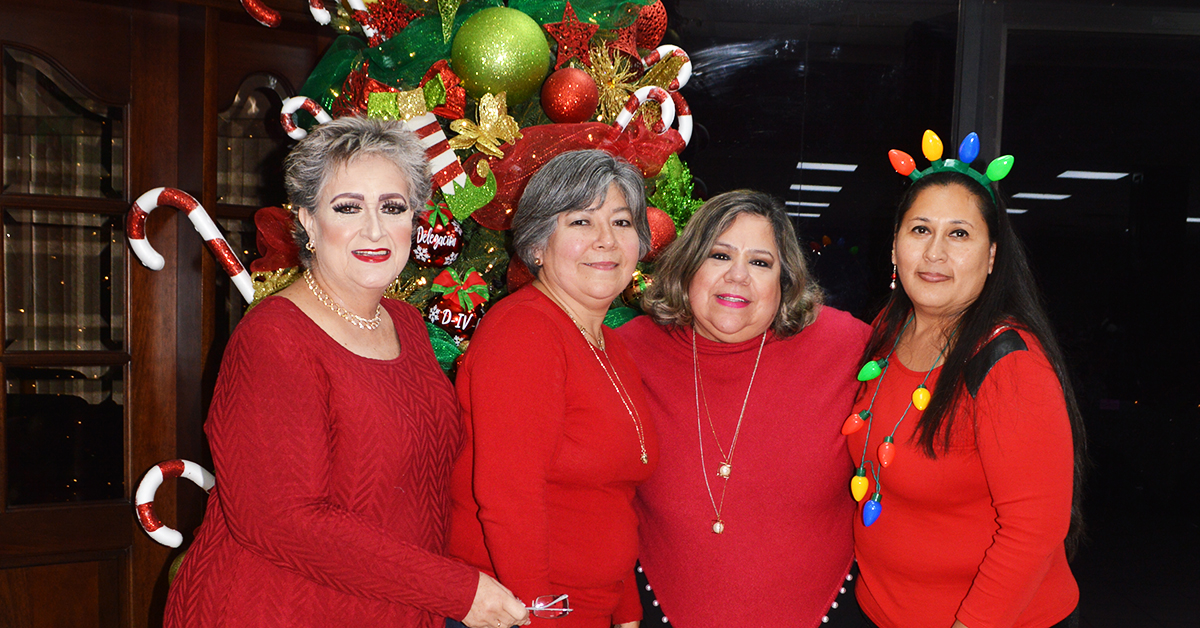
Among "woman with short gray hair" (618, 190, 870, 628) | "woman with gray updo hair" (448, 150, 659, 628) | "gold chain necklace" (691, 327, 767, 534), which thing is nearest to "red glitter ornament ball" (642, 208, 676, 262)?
"woman with short gray hair" (618, 190, 870, 628)

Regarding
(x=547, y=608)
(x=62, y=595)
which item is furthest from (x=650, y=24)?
(x=62, y=595)

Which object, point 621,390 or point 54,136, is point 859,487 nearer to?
point 621,390

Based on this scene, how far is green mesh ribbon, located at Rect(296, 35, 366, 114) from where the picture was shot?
2.00m

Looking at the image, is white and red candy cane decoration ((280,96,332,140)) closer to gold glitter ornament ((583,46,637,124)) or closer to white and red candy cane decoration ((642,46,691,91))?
gold glitter ornament ((583,46,637,124))

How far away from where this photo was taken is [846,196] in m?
2.94

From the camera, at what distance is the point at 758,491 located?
174 centimetres

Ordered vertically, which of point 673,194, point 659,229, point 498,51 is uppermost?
point 498,51

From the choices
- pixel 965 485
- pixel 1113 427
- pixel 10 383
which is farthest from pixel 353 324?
pixel 1113 427

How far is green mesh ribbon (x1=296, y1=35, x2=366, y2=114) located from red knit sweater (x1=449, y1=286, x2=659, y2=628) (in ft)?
2.83

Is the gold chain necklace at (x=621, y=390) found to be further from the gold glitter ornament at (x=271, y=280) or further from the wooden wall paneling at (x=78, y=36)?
the wooden wall paneling at (x=78, y=36)

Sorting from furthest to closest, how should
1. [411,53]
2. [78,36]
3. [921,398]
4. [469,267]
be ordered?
1. [78,36]
2. [469,267]
3. [411,53]
4. [921,398]

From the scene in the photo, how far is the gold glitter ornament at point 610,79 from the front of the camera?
77.2 inches

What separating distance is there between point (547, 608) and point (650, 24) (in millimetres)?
1495

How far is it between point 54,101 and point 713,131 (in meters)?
2.16
